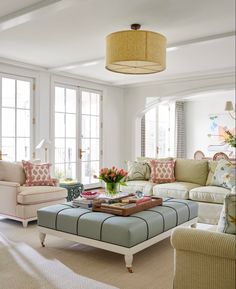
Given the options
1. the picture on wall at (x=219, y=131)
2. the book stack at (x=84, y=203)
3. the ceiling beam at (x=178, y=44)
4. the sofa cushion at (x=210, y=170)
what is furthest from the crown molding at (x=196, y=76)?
the book stack at (x=84, y=203)

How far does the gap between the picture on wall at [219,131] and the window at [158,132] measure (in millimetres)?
1163

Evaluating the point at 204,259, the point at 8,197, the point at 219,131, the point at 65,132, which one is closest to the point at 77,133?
the point at 65,132

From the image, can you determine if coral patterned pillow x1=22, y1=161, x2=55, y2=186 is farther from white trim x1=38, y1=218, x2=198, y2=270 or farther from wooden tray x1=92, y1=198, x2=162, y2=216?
wooden tray x1=92, y1=198, x2=162, y2=216

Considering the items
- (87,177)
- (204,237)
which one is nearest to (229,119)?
(87,177)

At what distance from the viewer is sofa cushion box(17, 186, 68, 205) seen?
177 inches

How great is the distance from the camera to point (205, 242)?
7.06ft

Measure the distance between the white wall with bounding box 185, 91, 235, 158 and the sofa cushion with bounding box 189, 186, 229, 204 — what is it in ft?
18.3

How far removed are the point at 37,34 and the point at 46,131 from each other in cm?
253

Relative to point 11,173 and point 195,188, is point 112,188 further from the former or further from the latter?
point 11,173

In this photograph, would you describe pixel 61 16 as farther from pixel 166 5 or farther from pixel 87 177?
pixel 87 177

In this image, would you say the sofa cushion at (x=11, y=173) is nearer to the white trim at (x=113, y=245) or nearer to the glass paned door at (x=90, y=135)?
the white trim at (x=113, y=245)

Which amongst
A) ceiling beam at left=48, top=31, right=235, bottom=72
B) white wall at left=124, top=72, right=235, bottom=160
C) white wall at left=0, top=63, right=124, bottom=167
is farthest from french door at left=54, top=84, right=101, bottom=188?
ceiling beam at left=48, top=31, right=235, bottom=72

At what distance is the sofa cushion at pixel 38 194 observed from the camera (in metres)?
4.50

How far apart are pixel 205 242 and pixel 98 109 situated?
19.4 feet
